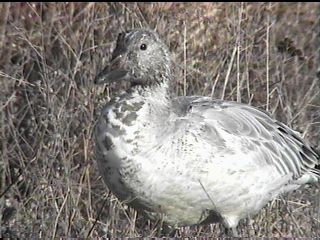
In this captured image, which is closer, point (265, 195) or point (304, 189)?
point (265, 195)

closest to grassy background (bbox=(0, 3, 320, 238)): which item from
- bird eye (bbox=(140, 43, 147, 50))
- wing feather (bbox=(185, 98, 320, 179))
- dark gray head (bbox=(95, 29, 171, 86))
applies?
wing feather (bbox=(185, 98, 320, 179))

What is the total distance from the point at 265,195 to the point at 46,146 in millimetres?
1608

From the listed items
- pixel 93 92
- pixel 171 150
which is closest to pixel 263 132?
pixel 171 150

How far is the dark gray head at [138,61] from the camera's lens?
4.95 m

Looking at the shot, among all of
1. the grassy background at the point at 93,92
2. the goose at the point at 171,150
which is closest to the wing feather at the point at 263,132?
the goose at the point at 171,150

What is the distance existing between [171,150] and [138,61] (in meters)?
0.51

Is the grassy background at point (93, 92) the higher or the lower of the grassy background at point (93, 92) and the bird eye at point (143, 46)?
the lower

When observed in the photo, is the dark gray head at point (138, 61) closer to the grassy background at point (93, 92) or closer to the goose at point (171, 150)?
the goose at point (171, 150)

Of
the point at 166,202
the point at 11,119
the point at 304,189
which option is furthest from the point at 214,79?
the point at 166,202

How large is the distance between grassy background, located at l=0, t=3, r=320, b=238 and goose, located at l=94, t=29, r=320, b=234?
10.9 inches

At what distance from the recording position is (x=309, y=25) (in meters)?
8.29

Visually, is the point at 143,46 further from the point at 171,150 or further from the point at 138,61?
the point at 171,150

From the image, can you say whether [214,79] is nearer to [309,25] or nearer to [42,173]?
[42,173]

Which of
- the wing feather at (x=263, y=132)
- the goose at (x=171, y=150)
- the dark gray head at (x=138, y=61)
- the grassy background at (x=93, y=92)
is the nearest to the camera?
the goose at (x=171, y=150)
